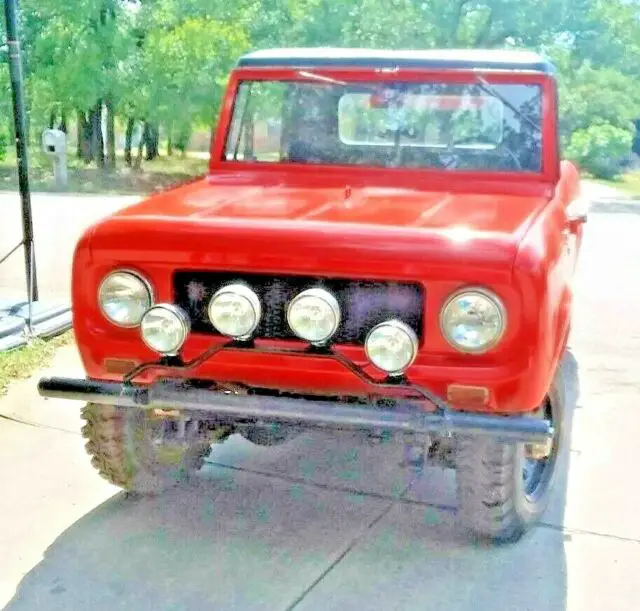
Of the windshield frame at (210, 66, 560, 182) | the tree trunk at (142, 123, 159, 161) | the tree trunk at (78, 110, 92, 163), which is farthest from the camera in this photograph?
the tree trunk at (142, 123, 159, 161)

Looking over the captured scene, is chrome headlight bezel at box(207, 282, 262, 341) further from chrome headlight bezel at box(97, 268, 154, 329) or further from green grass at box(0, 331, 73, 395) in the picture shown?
green grass at box(0, 331, 73, 395)

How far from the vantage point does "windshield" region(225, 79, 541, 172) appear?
412cm

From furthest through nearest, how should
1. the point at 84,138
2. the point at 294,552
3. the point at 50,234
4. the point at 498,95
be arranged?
the point at 84,138, the point at 50,234, the point at 498,95, the point at 294,552

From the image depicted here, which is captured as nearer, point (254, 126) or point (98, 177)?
point (254, 126)

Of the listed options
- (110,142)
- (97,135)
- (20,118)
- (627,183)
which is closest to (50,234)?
(20,118)

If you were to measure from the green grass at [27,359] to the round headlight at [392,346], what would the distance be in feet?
9.40

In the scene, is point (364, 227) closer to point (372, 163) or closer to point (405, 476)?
point (372, 163)

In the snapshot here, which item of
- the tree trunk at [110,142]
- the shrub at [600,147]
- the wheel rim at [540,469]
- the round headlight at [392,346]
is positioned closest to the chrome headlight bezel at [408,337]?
the round headlight at [392,346]

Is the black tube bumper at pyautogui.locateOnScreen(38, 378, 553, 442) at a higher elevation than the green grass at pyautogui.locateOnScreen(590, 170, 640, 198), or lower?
higher

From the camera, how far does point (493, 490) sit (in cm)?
339

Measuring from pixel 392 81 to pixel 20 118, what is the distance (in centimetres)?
308

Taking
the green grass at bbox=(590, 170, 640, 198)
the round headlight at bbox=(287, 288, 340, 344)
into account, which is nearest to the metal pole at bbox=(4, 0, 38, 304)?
the round headlight at bbox=(287, 288, 340, 344)

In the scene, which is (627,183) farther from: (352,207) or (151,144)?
(352,207)

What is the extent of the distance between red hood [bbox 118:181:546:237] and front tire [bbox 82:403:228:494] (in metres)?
0.80
